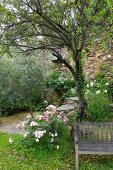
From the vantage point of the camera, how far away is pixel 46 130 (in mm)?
6441

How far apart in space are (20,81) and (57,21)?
2.68 meters

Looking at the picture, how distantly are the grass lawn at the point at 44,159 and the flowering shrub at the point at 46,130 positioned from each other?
177mm

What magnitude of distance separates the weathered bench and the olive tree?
4.32 ft

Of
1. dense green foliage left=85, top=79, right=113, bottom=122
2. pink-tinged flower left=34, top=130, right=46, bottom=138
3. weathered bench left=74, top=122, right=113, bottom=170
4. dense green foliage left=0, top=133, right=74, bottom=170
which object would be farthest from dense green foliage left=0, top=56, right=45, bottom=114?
weathered bench left=74, top=122, right=113, bottom=170

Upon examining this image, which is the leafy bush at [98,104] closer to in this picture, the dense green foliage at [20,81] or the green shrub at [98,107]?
the green shrub at [98,107]

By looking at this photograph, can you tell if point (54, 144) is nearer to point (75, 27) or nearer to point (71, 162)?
point (71, 162)

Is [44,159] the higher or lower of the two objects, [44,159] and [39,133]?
the lower

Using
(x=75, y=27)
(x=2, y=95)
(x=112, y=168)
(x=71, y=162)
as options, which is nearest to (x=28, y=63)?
(x=2, y=95)

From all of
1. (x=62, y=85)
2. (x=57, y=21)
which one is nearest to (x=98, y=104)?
(x=62, y=85)

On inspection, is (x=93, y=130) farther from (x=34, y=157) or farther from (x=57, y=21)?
(x=57, y=21)

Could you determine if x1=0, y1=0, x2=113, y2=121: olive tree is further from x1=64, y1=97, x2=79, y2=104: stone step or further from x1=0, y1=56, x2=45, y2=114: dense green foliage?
x1=64, y1=97, x2=79, y2=104: stone step

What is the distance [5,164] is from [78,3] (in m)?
3.30

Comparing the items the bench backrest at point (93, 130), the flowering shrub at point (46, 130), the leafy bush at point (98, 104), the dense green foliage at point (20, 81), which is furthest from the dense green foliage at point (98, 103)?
the dense green foliage at point (20, 81)

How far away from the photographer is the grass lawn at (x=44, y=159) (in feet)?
18.9
